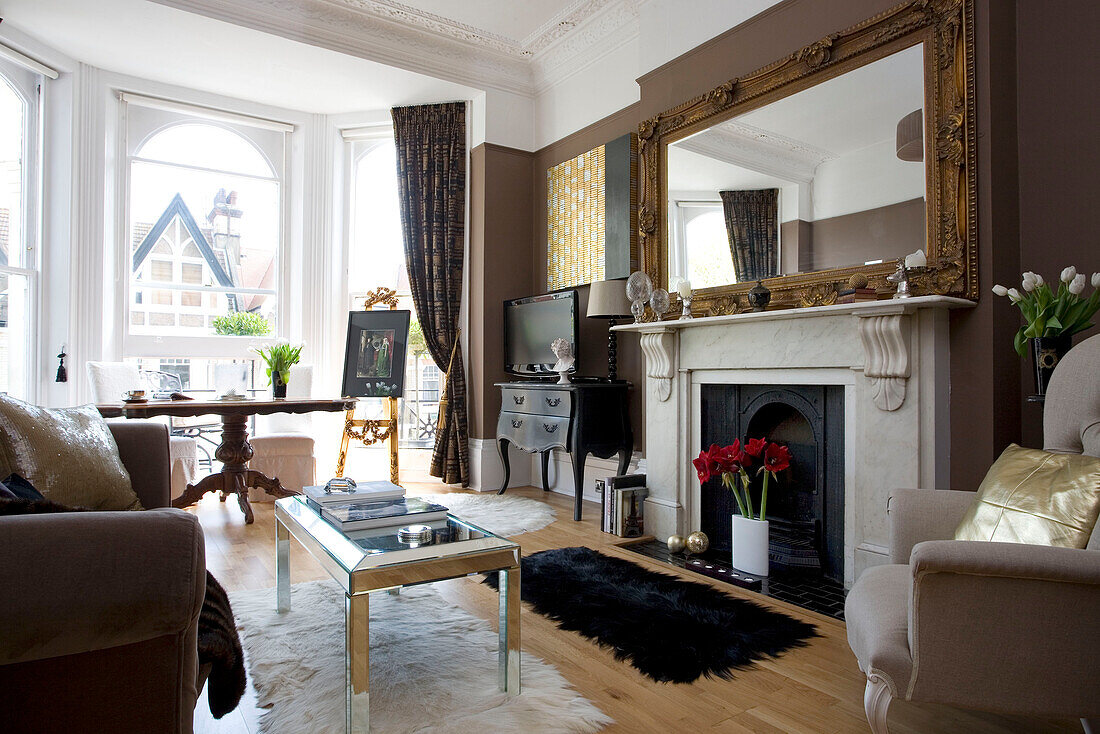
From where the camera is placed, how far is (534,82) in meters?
5.34

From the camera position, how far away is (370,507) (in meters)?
2.19

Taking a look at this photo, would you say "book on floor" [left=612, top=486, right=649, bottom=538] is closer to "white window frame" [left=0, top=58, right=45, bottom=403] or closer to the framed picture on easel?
the framed picture on easel

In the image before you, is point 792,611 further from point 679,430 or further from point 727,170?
point 727,170

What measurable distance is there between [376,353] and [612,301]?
1.97 m

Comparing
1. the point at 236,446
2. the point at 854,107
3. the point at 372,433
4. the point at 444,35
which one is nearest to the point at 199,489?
the point at 236,446

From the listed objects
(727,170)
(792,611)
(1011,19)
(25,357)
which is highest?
(1011,19)

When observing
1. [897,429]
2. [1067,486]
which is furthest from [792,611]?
[1067,486]

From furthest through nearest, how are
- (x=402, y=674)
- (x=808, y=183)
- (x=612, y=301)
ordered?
(x=612, y=301), (x=808, y=183), (x=402, y=674)

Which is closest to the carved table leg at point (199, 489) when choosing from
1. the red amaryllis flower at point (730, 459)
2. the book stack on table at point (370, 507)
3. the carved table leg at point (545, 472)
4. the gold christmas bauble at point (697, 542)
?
the book stack on table at point (370, 507)

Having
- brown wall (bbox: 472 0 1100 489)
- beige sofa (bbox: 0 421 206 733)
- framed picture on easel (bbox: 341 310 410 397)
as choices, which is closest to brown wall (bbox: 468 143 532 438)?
framed picture on easel (bbox: 341 310 410 397)

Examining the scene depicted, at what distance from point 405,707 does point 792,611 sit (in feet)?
4.94

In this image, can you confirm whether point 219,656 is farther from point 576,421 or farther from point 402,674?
point 576,421

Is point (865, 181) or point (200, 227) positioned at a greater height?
point (200, 227)

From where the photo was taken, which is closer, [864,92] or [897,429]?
[897,429]
